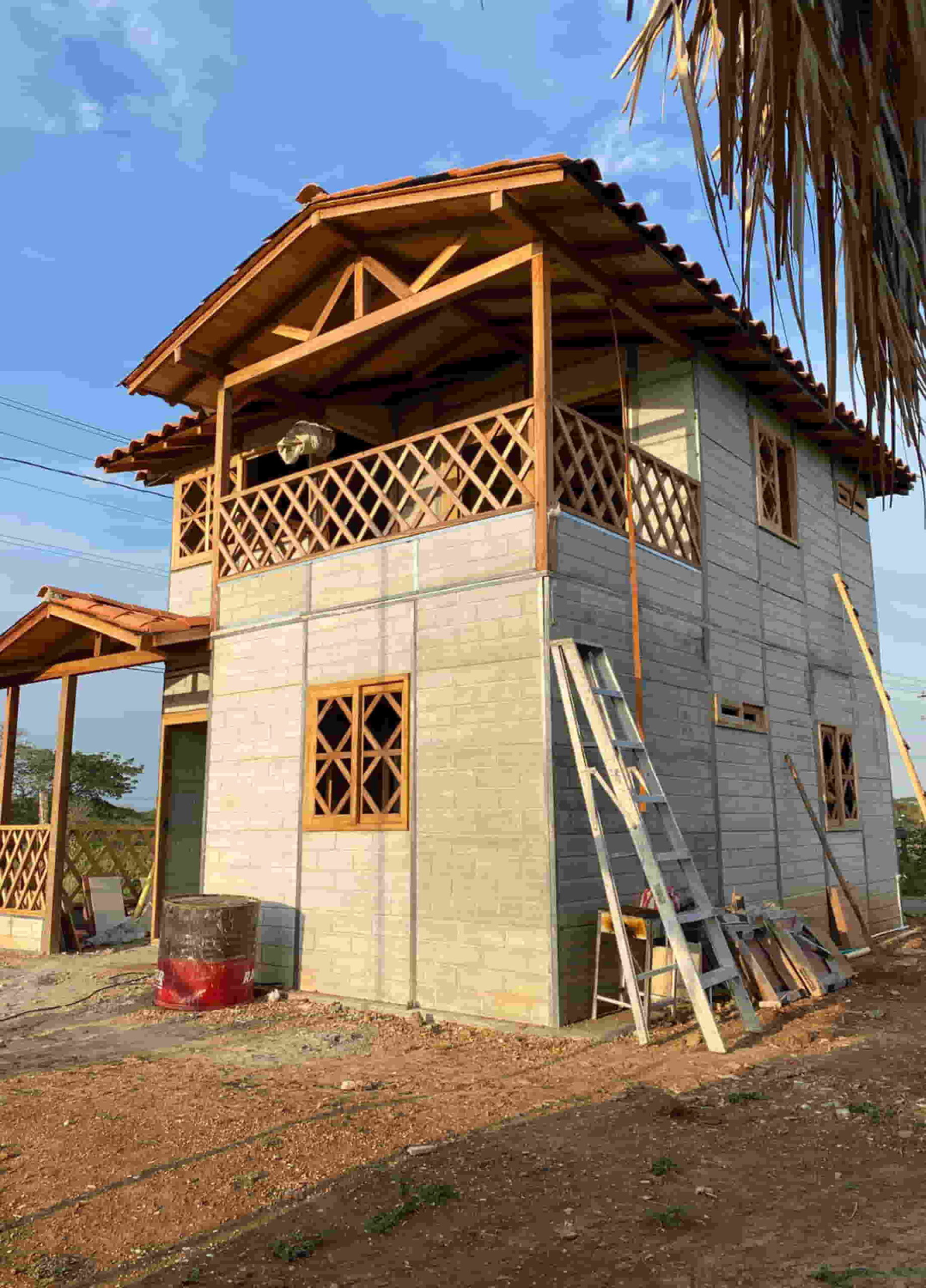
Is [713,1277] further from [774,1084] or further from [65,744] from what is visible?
[65,744]

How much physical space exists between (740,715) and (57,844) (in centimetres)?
765

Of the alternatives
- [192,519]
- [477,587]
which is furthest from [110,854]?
[477,587]

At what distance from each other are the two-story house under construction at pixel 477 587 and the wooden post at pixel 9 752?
2.12ft

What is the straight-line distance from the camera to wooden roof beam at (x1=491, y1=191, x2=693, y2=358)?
7.33 m

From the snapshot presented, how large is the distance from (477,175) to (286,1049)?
21.3 feet

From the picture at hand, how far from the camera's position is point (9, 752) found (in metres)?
12.6

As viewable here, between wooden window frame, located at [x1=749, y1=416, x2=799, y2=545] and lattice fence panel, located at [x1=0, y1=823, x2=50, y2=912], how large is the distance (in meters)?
8.90

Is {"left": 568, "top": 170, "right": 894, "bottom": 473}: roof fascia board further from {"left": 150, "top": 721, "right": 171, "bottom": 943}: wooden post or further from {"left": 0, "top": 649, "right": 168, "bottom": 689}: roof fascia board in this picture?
{"left": 150, "top": 721, "right": 171, "bottom": 943}: wooden post

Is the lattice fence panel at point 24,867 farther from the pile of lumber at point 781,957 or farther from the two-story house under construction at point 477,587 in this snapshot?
the pile of lumber at point 781,957

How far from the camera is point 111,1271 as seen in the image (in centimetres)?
323

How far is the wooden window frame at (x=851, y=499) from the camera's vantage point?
12750 millimetres

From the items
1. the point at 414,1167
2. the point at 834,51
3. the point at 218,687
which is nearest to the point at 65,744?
the point at 218,687

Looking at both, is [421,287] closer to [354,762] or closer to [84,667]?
[354,762]

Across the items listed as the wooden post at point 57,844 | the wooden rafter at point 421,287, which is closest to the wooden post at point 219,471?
the wooden rafter at point 421,287
